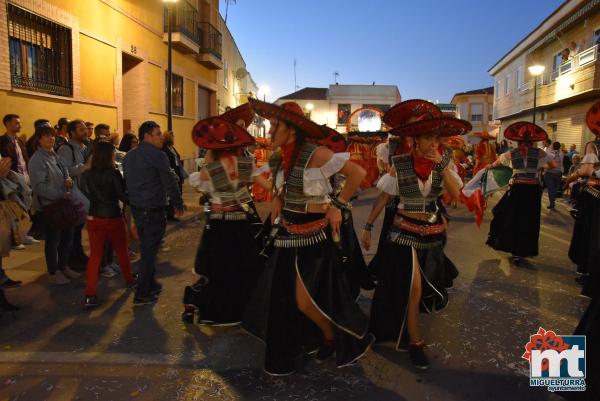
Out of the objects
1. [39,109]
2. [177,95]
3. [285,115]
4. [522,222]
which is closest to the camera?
[285,115]

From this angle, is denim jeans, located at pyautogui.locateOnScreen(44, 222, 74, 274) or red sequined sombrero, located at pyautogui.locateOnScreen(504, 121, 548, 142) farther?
red sequined sombrero, located at pyautogui.locateOnScreen(504, 121, 548, 142)

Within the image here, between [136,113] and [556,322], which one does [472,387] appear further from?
[136,113]

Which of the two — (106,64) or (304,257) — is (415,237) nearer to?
(304,257)

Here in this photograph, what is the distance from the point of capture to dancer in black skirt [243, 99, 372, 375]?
11.2ft

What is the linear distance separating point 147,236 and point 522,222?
5.08 meters

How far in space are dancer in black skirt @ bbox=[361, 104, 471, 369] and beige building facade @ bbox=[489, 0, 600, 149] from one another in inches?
692

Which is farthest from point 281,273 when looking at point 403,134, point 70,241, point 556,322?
point 70,241

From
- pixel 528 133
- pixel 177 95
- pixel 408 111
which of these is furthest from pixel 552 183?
pixel 177 95

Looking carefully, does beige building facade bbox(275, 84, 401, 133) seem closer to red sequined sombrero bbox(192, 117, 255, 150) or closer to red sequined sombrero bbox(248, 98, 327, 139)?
red sequined sombrero bbox(192, 117, 255, 150)

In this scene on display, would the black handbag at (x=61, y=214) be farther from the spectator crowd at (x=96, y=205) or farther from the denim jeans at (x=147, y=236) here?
the denim jeans at (x=147, y=236)

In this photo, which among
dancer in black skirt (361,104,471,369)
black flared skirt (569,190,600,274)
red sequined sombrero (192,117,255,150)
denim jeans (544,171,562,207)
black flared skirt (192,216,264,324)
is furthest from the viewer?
denim jeans (544,171,562,207)

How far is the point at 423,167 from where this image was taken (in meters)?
3.70

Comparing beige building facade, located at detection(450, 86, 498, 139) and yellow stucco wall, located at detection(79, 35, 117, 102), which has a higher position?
beige building facade, located at detection(450, 86, 498, 139)

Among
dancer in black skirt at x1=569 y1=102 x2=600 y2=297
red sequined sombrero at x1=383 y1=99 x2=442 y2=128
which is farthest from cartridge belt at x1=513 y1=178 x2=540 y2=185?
red sequined sombrero at x1=383 y1=99 x2=442 y2=128
